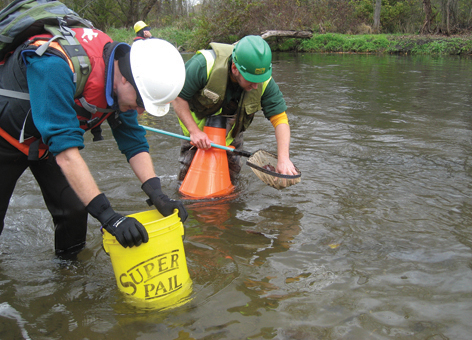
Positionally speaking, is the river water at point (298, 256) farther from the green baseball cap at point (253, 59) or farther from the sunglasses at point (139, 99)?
the green baseball cap at point (253, 59)

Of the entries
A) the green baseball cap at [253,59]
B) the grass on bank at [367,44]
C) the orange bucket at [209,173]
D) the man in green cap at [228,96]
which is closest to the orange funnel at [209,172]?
the orange bucket at [209,173]

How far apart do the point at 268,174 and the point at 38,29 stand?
2.09 m

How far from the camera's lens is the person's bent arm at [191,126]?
3.74 m

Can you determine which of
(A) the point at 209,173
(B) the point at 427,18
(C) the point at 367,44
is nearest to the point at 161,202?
(A) the point at 209,173

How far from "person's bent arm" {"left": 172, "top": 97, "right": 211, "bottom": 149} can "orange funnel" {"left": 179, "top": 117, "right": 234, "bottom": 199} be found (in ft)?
0.39

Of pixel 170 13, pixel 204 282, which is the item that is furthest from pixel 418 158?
pixel 170 13

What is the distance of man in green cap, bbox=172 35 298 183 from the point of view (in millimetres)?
3445

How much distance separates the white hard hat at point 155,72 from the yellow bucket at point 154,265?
61 centimetres

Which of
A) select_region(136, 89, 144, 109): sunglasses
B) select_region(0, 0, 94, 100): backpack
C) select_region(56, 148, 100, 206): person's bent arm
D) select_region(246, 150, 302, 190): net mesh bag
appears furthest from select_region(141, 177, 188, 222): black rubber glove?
select_region(246, 150, 302, 190): net mesh bag

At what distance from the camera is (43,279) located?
8.29 ft

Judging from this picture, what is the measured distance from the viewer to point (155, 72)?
2.04m

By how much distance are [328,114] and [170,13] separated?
1363 inches

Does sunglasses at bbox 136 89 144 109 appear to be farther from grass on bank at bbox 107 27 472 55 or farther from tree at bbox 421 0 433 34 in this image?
tree at bbox 421 0 433 34

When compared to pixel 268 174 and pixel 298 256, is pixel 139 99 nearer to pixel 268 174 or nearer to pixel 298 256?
pixel 298 256
